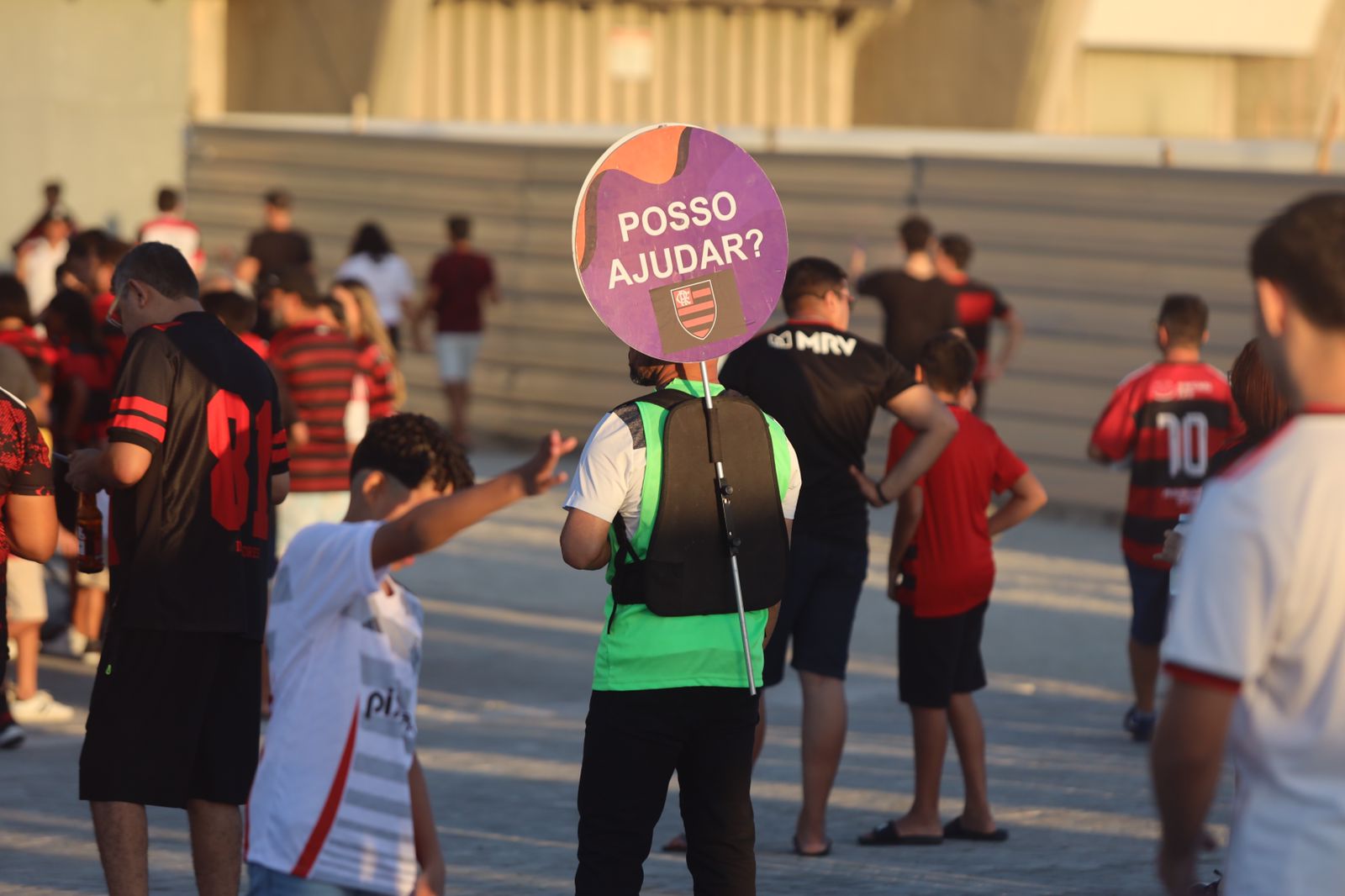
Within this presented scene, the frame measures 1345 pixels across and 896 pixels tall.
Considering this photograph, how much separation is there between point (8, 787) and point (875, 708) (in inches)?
143

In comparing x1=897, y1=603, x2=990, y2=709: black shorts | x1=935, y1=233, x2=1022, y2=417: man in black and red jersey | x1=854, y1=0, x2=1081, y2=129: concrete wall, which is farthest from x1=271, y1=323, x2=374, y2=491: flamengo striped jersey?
x1=854, y1=0, x2=1081, y2=129: concrete wall

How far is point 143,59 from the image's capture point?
2122cm

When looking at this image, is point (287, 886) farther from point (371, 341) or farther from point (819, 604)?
point (371, 341)

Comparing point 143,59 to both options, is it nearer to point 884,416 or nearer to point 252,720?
point 884,416

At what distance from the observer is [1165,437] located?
796cm

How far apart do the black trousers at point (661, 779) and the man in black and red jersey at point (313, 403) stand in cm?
416

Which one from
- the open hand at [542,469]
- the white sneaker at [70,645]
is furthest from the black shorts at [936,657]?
the white sneaker at [70,645]

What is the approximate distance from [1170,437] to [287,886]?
5.06 meters

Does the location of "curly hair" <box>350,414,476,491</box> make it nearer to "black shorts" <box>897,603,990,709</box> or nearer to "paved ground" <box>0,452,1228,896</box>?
"paved ground" <box>0,452,1228,896</box>

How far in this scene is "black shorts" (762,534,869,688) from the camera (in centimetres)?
647

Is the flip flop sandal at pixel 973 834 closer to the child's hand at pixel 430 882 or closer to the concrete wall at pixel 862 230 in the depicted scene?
the child's hand at pixel 430 882

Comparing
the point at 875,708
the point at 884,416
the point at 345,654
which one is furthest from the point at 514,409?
the point at 345,654

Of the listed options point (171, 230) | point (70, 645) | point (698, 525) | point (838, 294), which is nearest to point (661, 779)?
point (698, 525)

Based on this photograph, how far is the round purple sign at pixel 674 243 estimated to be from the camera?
473 cm
